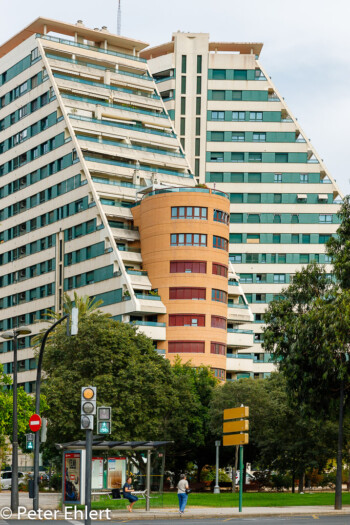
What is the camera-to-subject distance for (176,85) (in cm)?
13125

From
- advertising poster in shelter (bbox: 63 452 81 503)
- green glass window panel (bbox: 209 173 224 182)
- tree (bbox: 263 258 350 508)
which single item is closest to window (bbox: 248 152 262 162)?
green glass window panel (bbox: 209 173 224 182)

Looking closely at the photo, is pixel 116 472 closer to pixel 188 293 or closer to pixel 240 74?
pixel 188 293

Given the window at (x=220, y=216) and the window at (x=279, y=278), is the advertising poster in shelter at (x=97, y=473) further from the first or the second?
the window at (x=279, y=278)

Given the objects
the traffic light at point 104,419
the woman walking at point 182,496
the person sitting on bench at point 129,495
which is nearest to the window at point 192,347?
the person sitting on bench at point 129,495

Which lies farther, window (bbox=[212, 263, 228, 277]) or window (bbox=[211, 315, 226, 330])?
window (bbox=[212, 263, 228, 277])

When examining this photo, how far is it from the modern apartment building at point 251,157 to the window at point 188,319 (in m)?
31.6

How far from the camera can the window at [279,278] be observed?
126500mm

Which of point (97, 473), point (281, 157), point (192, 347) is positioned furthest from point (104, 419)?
point (281, 157)

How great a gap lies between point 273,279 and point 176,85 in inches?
1163

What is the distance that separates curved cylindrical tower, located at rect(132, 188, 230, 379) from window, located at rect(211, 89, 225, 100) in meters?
38.2

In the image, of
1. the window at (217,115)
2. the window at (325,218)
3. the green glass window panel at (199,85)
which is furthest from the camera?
the green glass window panel at (199,85)

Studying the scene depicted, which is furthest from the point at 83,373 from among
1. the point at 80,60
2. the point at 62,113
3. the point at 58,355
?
the point at 80,60

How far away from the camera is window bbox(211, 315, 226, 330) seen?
95812mm

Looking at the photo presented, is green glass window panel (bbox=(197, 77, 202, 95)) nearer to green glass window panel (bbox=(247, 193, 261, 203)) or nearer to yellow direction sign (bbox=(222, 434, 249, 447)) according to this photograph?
green glass window panel (bbox=(247, 193, 261, 203))
